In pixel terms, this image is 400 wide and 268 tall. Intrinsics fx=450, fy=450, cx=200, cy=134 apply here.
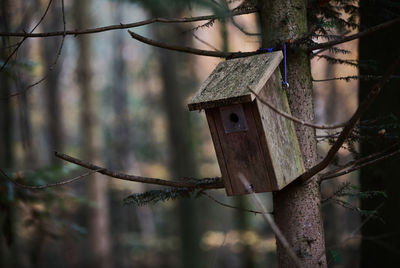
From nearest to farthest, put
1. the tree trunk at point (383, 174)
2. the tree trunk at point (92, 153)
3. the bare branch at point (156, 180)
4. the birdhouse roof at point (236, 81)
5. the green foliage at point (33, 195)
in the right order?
the birdhouse roof at point (236, 81) → the bare branch at point (156, 180) → the tree trunk at point (383, 174) → the green foliage at point (33, 195) → the tree trunk at point (92, 153)

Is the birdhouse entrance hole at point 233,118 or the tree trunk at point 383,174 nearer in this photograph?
the birdhouse entrance hole at point 233,118

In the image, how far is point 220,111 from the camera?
2.48 m

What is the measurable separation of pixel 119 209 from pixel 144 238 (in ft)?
11.9

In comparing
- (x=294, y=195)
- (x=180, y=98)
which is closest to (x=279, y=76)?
(x=294, y=195)

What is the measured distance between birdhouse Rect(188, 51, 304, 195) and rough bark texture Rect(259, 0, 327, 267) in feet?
0.43

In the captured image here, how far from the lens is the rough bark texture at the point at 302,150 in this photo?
262 centimetres

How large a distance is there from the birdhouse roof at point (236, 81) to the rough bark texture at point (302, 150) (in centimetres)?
20

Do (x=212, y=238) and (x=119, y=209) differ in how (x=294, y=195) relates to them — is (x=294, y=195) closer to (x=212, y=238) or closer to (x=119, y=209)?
(x=212, y=238)

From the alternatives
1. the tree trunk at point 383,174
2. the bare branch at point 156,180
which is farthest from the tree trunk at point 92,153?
the bare branch at point 156,180

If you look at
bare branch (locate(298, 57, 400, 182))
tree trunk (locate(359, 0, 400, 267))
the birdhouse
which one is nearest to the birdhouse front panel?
the birdhouse

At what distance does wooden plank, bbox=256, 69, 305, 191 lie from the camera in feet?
7.98

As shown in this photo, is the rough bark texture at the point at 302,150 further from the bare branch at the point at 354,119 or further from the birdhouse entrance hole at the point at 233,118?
the birdhouse entrance hole at the point at 233,118

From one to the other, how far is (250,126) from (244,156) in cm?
18

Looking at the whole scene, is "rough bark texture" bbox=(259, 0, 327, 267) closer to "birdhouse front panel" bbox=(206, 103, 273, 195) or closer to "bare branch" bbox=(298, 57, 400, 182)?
"bare branch" bbox=(298, 57, 400, 182)
